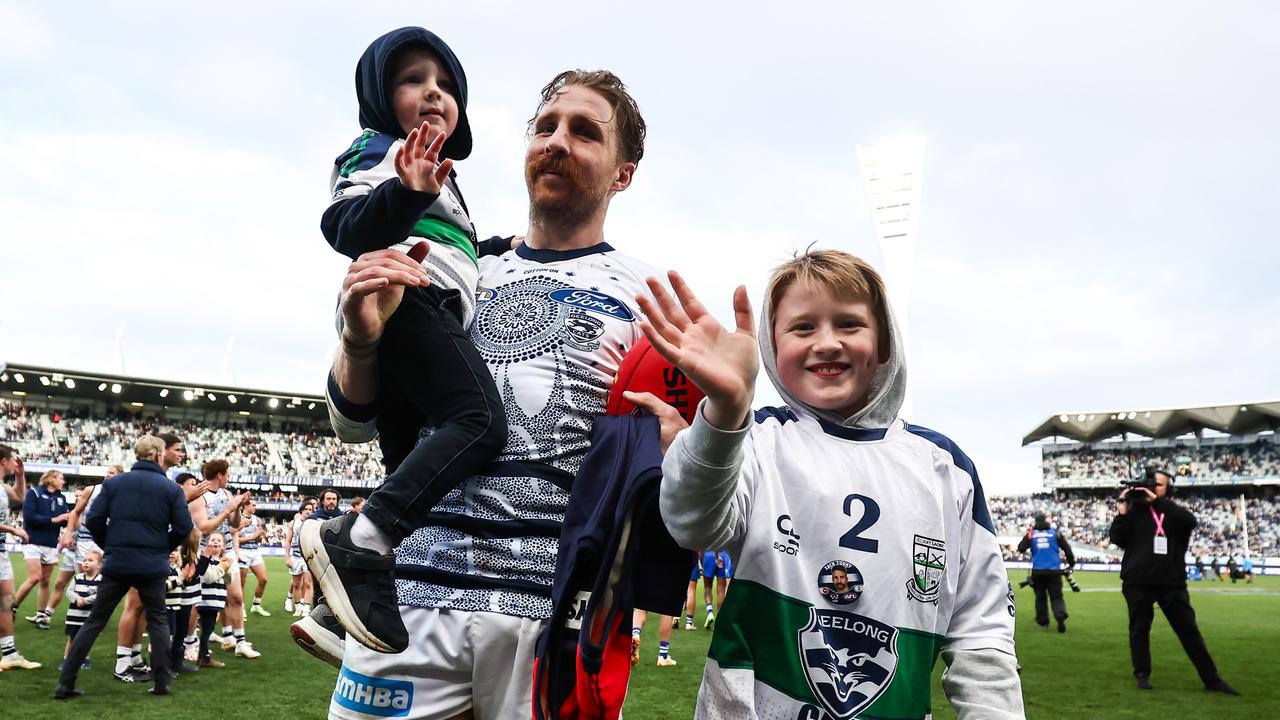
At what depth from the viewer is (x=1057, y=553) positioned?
551 inches

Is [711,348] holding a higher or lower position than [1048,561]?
higher

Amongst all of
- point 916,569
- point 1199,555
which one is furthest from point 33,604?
point 1199,555

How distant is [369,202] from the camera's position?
80.1 inches

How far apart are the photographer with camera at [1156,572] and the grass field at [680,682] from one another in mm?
312

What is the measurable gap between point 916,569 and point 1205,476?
6035 cm

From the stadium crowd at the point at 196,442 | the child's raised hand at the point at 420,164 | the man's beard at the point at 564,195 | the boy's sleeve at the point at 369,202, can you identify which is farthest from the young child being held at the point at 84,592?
the stadium crowd at the point at 196,442

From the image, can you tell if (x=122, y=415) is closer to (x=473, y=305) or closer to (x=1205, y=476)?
(x=473, y=305)

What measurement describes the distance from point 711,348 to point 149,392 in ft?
166

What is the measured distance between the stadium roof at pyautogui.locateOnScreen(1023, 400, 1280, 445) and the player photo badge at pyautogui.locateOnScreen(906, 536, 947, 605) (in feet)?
188

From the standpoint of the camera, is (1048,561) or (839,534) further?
(1048,561)

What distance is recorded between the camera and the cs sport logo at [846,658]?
192 centimetres

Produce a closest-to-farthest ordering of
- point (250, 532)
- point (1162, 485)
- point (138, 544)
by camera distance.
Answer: point (138, 544) < point (1162, 485) < point (250, 532)

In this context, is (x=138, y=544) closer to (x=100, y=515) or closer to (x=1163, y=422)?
(x=100, y=515)

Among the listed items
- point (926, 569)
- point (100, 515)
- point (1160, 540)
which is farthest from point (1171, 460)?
point (926, 569)
